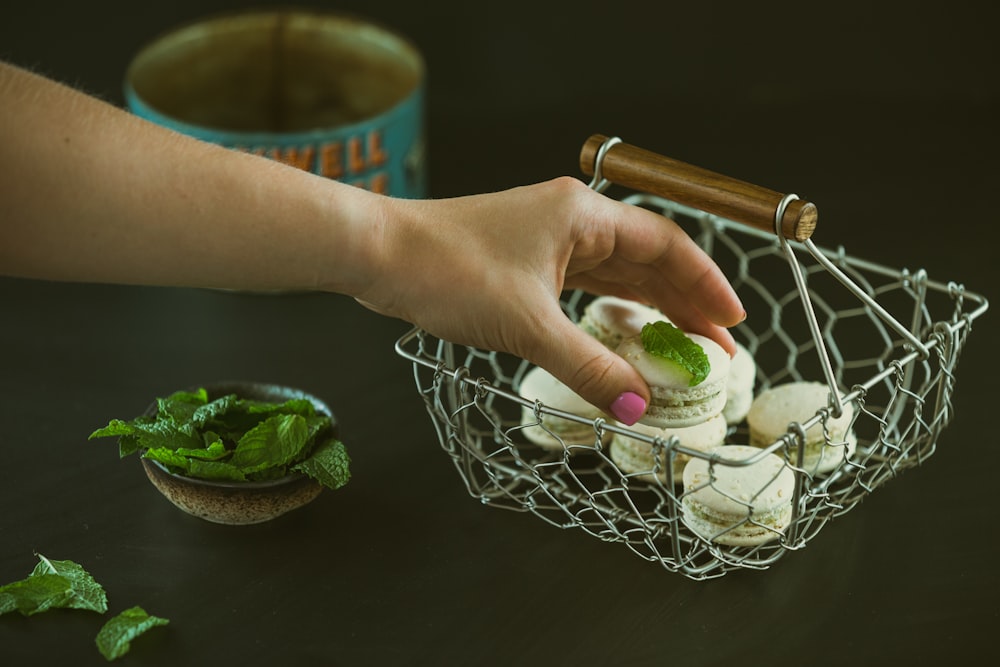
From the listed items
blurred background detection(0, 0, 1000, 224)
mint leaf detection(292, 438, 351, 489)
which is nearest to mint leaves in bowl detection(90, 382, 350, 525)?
Answer: mint leaf detection(292, 438, 351, 489)

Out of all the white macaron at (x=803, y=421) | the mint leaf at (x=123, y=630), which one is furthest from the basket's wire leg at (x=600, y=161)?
the mint leaf at (x=123, y=630)

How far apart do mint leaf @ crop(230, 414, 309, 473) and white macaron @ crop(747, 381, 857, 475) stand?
16.0 inches

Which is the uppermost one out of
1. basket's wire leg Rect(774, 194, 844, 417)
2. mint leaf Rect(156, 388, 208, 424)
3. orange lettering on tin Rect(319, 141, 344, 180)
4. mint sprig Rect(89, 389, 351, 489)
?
basket's wire leg Rect(774, 194, 844, 417)

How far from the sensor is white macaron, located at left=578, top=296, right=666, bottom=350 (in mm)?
1122

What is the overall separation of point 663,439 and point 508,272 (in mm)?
200

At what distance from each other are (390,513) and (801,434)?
Result: 1.29ft

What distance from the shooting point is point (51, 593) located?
100 centimetres

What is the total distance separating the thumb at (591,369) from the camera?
96cm

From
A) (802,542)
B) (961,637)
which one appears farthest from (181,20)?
(961,637)

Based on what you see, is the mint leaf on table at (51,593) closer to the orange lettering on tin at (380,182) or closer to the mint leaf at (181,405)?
the mint leaf at (181,405)

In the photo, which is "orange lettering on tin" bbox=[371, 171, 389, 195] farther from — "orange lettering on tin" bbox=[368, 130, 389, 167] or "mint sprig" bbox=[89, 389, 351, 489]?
"mint sprig" bbox=[89, 389, 351, 489]

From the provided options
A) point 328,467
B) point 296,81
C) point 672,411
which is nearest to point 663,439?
point 672,411

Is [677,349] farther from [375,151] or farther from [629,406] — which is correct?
[375,151]

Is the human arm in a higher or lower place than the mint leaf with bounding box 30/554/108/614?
higher
